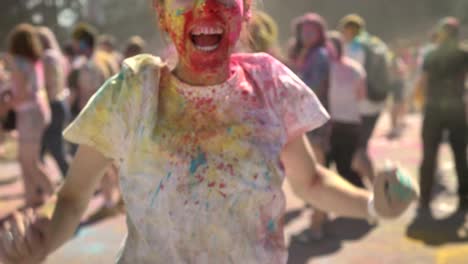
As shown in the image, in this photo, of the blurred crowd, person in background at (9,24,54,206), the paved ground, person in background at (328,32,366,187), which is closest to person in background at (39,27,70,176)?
the blurred crowd

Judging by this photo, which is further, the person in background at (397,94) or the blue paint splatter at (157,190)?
the person in background at (397,94)

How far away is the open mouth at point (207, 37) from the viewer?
146 centimetres

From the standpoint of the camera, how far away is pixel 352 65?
5.16 metres

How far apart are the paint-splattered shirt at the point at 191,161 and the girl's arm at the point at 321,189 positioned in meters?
0.22

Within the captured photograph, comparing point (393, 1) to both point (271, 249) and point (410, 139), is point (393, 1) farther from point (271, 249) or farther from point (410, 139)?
point (271, 249)

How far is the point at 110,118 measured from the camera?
58.3 inches

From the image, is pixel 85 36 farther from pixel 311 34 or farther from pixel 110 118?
pixel 110 118

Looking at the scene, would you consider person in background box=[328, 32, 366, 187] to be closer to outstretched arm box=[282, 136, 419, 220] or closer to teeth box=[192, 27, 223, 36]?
outstretched arm box=[282, 136, 419, 220]

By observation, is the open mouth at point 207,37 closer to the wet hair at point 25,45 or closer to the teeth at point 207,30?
the teeth at point 207,30

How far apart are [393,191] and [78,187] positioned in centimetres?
91

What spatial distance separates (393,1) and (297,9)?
616 centimetres

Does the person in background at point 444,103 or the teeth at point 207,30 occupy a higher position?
the teeth at point 207,30

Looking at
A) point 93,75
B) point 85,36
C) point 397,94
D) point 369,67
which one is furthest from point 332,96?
point 397,94

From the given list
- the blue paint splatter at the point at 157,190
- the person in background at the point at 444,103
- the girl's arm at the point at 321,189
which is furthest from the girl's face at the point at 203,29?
the person in background at the point at 444,103
